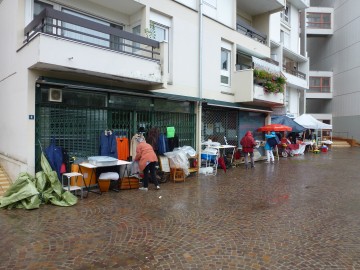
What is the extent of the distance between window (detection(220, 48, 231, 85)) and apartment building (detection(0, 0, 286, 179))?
0.16 feet

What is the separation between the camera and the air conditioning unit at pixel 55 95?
7.84m

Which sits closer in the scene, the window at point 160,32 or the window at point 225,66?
the window at point 160,32

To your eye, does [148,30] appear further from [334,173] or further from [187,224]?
[334,173]

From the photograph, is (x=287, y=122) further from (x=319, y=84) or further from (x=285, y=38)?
(x=319, y=84)

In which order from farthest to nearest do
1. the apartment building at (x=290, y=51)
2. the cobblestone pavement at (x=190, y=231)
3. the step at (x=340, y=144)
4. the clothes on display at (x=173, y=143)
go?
the step at (x=340, y=144)
the apartment building at (x=290, y=51)
the clothes on display at (x=173, y=143)
the cobblestone pavement at (x=190, y=231)

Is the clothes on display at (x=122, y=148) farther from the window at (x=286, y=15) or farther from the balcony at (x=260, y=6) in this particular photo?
the window at (x=286, y=15)

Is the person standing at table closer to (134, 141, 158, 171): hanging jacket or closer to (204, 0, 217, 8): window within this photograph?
(134, 141, 158, 171): hanging jacket

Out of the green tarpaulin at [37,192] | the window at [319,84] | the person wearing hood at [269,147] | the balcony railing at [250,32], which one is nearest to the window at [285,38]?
the balcony railing at [250,32]

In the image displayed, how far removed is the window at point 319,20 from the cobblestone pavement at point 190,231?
3627 centimetres

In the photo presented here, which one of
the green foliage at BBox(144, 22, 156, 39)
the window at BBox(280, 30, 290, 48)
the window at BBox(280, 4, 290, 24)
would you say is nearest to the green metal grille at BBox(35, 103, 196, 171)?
the green foliage at BBox(144, 22, 156, 39)

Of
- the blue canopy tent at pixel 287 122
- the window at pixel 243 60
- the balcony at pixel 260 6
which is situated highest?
the balcony at pixel 260 6

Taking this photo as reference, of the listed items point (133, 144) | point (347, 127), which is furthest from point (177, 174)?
point (347, 127)

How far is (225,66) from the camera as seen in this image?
14.1 meters

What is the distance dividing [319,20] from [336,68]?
6.77m
